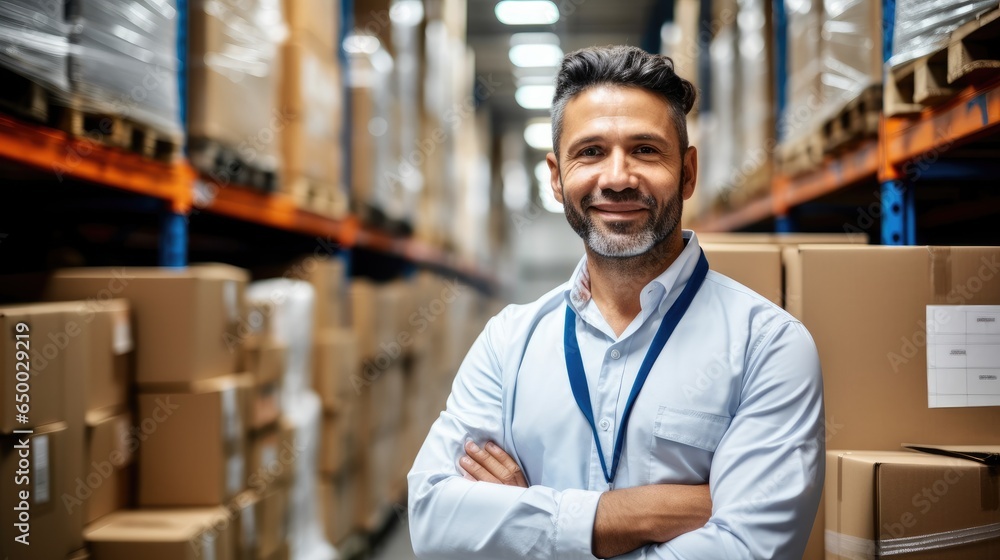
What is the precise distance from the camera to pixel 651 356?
1.70 metres

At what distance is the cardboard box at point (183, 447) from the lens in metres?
2.75

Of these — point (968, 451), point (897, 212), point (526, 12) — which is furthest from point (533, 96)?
point (968, 451)

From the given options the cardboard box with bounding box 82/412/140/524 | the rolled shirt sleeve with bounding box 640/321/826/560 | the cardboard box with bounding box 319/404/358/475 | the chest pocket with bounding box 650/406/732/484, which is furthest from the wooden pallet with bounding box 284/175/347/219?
the rolled shirt sleeve with bounding box 640/321/826/560

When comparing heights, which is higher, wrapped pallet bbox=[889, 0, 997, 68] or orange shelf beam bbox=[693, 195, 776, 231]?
wrapped pallet bbox=[889, 0, 997, 68]

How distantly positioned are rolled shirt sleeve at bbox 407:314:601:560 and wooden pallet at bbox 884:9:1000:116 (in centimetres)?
163

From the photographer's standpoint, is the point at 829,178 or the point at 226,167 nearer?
the point at 226,167

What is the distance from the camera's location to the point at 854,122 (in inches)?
119

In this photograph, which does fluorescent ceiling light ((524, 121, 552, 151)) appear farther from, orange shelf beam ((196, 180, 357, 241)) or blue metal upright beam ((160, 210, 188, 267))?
blue metal upright beam ((160, 210, 188, 267))

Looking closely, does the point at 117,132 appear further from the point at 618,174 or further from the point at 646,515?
the point at 646,515

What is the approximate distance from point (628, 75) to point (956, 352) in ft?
3.88

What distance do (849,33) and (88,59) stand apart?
2.94 m

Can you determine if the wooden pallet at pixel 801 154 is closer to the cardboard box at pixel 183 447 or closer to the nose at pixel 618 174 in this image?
the nose at pixel 618 174

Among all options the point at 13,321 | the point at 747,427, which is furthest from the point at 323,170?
the point at 747,427

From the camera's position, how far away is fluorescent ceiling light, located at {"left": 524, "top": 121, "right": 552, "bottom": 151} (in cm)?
1527
